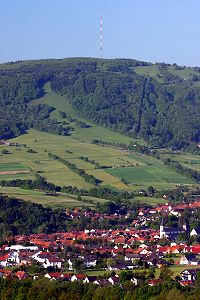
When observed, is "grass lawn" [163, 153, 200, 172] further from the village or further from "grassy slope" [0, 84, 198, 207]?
the village

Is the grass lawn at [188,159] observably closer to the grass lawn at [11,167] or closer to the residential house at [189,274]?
the grass lawn at [11,167]

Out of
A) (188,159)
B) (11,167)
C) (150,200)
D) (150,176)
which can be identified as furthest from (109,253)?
(188,159)

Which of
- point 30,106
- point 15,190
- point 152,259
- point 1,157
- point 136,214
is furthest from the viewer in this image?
point 30,106

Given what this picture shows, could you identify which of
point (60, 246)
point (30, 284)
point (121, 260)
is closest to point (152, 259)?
point (121, 260)

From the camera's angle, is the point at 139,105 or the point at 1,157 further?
the point at 139,105

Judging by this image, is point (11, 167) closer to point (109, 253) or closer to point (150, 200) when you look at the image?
point (150, 200)

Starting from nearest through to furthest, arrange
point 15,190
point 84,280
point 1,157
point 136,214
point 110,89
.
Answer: point 84,280
point 136,214
point 15,190
point 1,157
point 110,89

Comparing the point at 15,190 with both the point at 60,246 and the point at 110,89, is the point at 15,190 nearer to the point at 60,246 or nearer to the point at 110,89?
the point at 60,246
